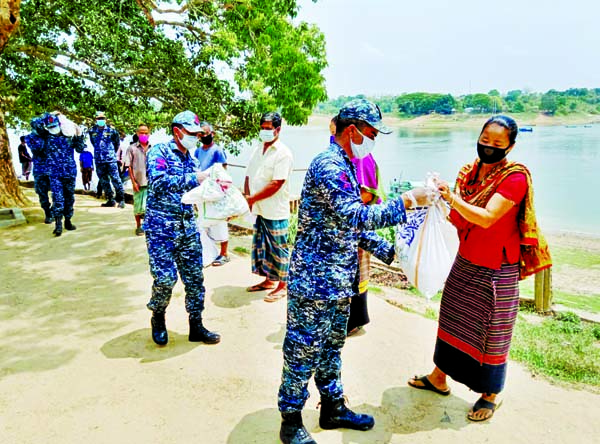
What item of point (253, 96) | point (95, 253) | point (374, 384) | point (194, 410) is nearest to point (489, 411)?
point (374, 384)

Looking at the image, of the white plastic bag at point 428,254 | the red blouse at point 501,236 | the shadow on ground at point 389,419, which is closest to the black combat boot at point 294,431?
the shadow on ground at point 389,419

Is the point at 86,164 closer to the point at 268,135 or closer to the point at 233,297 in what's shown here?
the point at 233,297

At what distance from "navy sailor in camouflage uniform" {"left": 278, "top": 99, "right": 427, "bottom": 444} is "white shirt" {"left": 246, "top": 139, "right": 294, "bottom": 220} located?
190cm

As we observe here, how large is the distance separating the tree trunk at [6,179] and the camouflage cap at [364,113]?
8125mm

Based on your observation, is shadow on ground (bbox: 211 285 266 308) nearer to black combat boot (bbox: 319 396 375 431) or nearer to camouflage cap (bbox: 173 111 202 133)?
camouflage cap (bbox: 173 111 202 133)

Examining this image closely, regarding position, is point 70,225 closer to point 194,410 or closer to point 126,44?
point 126,44

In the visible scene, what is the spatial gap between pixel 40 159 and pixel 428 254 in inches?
262

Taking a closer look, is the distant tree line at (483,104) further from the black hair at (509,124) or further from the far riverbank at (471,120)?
the black hair at (509,124)

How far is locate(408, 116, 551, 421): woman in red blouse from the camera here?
2469 mm

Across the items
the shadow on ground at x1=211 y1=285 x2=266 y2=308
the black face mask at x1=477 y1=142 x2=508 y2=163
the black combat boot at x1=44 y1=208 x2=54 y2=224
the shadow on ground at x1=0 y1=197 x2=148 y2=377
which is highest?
the black face mask at x1=477 y1=142 x2=508 y2=163

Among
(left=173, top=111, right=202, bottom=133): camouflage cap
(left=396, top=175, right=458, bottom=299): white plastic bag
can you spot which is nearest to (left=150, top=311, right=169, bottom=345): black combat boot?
(left=173, top=111, right=202, bottom=133): camouflage cap

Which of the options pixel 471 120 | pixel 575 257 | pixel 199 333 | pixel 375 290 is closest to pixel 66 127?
pixel 199 333

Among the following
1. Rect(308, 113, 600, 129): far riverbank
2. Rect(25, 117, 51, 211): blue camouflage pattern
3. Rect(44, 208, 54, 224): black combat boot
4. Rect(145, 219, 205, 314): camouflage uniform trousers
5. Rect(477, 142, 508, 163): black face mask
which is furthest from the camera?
Rect(308, 113, 600, 129): far riverbank

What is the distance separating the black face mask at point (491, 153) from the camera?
2.53 metres
